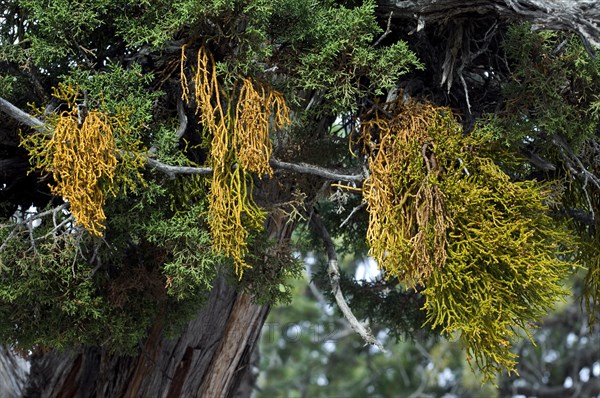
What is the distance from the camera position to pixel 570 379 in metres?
10.0

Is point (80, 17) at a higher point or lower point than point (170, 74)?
higher

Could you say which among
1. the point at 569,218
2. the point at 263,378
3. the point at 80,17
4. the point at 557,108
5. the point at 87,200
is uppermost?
the point at 80,17

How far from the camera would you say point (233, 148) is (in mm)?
2914

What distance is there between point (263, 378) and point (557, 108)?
8.77 m

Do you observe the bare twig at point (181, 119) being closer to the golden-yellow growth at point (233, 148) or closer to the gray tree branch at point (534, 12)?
the golden-yellow growth at point (233, 148)

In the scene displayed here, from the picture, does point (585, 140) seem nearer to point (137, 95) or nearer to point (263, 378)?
point (137, 95)

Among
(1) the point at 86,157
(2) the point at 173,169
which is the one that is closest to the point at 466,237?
(2) the point at 173,169

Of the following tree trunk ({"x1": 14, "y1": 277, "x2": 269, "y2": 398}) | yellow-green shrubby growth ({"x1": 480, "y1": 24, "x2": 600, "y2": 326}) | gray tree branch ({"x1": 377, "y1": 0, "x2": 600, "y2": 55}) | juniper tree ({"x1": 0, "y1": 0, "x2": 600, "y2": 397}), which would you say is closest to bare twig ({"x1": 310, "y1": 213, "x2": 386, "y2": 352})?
juniper tree ({"x1": 0, "y1": 0, "x2": 600, "y2": 397})

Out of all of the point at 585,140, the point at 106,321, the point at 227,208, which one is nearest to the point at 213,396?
the point at 106,321

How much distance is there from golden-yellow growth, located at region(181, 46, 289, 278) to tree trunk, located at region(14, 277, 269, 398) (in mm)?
800

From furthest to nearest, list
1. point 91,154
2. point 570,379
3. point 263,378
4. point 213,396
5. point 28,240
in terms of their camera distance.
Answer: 1. point 263,378
2. point 570,379
3. point 213,396
4. point 28,240
5. point 91,154

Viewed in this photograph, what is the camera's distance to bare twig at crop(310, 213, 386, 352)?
10.3ft

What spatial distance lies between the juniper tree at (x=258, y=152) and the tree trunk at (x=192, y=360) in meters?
0.36

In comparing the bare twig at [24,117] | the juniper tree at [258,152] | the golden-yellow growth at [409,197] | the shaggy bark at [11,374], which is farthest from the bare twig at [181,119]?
the shaggy bark at [11,374]
